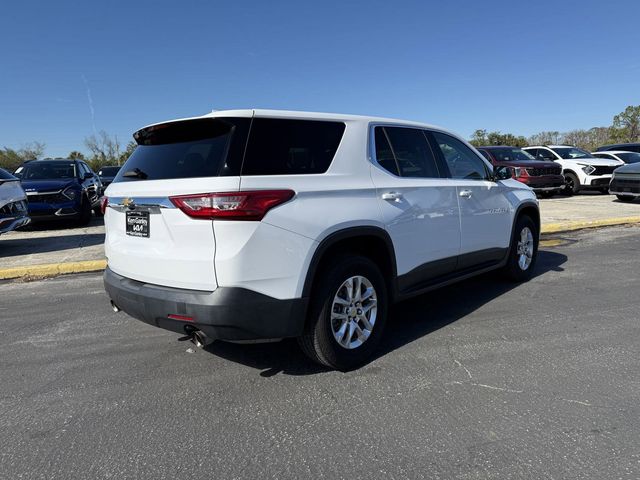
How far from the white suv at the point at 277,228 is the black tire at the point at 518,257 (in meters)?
1.69

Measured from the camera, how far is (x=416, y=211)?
3760 mm

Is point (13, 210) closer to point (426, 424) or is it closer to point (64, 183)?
point (64, 183)

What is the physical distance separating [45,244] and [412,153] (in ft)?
25.0

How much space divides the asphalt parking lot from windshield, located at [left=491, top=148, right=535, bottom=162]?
1152 centimetres

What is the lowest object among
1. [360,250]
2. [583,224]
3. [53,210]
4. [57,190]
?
Result: [583,224]

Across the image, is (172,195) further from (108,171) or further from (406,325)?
(108,171)

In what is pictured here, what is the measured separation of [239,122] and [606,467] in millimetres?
2748

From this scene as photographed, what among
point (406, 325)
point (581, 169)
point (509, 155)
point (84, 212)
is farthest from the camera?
point (581, 169)

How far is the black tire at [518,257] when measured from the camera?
17.5 feet

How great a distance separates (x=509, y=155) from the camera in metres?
15.5

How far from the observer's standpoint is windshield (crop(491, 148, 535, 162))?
15223 millimetres

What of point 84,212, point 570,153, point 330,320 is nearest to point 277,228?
point 330,320

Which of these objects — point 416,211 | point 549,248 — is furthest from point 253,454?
point 549,248

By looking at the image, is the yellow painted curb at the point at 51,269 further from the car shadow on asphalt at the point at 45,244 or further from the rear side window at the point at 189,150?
the rear side window at the point at 189,150
